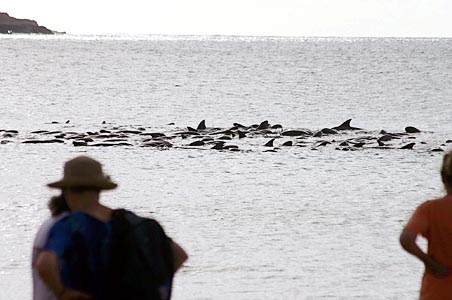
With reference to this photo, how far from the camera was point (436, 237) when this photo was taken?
281 inches

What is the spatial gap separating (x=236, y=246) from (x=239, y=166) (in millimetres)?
15725

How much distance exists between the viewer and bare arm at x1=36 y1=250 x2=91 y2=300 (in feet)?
20.0

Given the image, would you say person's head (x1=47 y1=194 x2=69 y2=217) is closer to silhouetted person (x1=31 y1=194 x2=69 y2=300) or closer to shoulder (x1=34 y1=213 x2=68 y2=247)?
silhouetted person (x1=31 y1=194 x2=69 y2=300)

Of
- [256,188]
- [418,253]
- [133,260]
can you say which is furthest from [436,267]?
[256,188]

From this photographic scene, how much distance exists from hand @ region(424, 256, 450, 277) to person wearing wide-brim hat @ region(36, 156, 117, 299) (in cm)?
192

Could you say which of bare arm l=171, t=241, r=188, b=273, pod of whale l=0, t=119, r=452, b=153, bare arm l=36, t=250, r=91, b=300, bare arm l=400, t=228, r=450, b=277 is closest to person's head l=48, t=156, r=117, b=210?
bare arm l=36, t=250, r=91, b=300

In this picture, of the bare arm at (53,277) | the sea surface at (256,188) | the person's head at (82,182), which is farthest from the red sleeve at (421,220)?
the sea surface at (256,188)

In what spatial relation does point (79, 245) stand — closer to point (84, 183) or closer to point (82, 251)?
point (82, 251)

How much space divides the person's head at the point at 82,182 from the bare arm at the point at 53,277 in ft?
1.08

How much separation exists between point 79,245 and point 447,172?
6.85 ft

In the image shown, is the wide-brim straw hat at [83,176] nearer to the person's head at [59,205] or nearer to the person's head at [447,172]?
the person's head at [59,205]

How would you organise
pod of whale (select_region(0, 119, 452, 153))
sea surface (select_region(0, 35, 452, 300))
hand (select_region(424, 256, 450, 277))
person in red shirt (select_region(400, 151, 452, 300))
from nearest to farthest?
person in red shirt (select_region(400, 151, 452, 300)), hand (select_region(424, 256, 450, 277)), sea surface (select_region(0, 35, 452, 300)), pod of whale (select_region(0, 119, 452, 153))

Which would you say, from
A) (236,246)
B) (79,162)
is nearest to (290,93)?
(236,246)

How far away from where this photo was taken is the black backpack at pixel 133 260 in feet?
20.3
